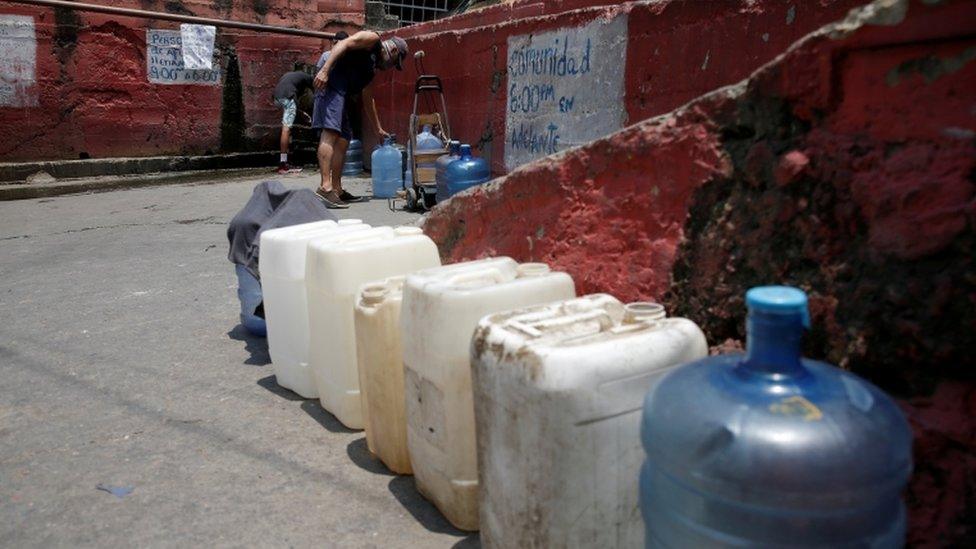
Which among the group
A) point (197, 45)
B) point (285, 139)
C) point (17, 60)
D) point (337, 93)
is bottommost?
point (285, 139)

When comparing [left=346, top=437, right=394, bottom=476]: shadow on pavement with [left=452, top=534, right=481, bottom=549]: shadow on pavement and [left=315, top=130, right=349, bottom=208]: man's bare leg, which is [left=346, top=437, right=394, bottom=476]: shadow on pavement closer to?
[left=452, top=534, right=481, bottom=549]: shadow on pavement

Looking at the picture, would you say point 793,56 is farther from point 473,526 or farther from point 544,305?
point 473,526

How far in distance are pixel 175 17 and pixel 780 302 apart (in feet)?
37.2

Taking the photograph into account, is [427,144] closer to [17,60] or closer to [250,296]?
[250,296]

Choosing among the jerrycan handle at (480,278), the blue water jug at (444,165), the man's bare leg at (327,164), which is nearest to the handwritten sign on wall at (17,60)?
the man's bare leg at (327,164)

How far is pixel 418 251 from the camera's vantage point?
9.79 ft

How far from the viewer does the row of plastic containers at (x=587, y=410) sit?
1.36 meters

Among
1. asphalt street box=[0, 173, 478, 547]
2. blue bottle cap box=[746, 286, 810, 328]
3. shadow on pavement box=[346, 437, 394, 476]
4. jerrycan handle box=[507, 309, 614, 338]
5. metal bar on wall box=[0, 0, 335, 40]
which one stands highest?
metal bar on wall box=[0, 0, 335, 40]

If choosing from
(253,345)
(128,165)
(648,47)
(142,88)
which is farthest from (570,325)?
(142,88)

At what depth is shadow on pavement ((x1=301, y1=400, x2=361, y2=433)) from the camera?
314 cm

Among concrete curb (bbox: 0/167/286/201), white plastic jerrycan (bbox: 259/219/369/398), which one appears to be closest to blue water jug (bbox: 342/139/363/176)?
concrete curb (bbox: 0/167/286/201)

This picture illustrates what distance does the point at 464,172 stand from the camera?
759 centimetres

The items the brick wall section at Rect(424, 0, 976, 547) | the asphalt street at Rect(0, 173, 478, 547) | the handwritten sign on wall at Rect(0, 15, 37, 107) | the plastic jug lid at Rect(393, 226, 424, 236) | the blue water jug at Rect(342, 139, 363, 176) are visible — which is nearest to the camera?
the brick wall section at Rect(424, 0, 976, 547)

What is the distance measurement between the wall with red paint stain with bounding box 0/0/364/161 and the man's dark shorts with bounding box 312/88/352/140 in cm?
467
